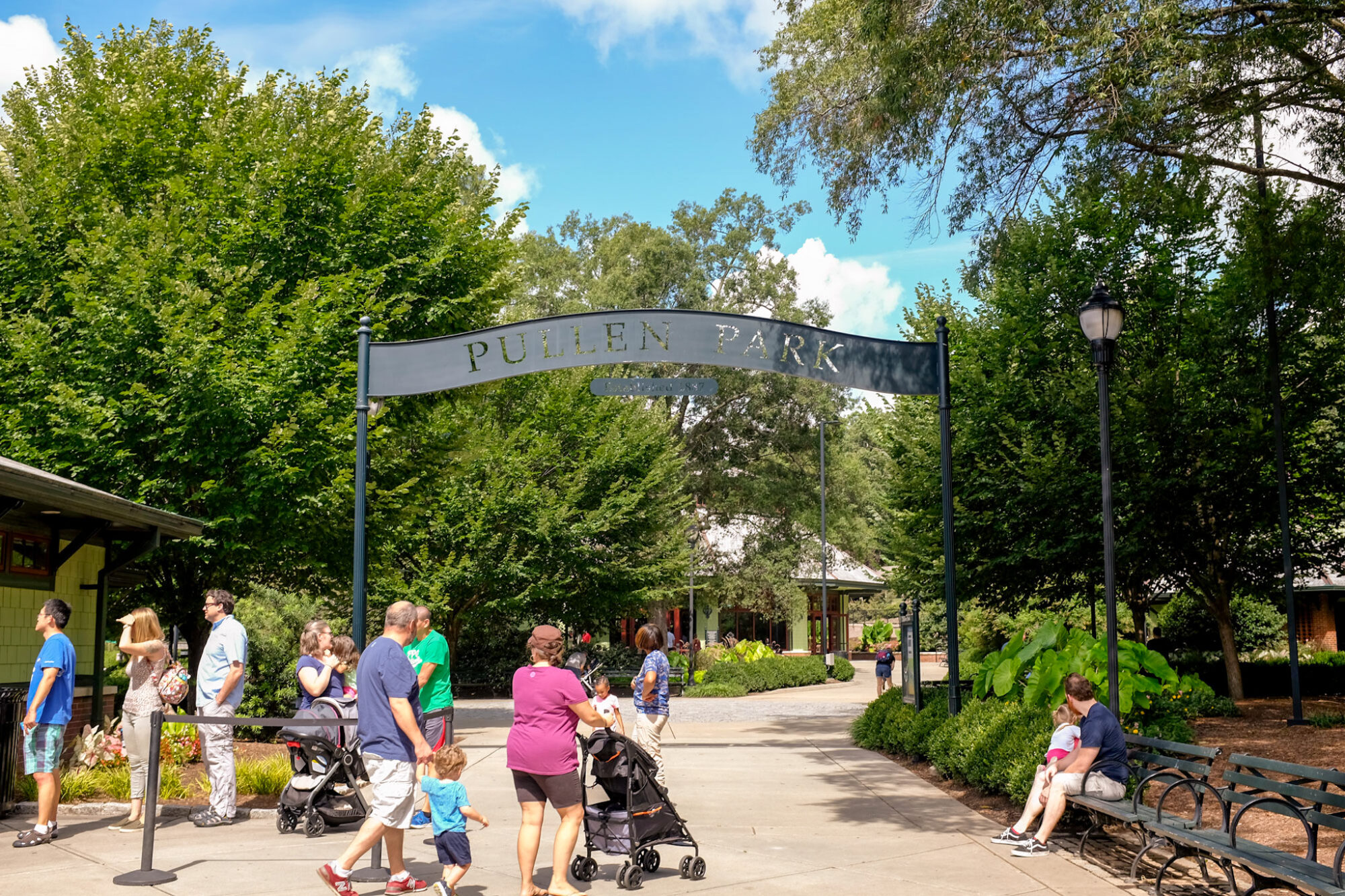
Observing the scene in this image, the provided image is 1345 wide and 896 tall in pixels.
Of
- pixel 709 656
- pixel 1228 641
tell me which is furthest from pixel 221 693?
pixel 709 656

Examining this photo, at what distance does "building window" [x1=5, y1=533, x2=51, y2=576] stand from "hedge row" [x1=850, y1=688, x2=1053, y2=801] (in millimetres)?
9903

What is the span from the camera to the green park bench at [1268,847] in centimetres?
562

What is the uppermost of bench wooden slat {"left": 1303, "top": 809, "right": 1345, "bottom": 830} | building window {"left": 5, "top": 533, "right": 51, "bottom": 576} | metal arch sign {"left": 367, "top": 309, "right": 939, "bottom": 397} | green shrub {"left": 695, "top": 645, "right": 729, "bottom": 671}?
metal arch sign {"left": 367, "top": 309, "right": 939, "bottom": 397}

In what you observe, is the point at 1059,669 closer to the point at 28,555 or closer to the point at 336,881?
the point at 336,881

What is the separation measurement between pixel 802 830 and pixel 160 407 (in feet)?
34.1

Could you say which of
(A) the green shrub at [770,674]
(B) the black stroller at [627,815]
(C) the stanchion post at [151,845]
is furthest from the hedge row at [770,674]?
(C) the stanchion post at [151,845]

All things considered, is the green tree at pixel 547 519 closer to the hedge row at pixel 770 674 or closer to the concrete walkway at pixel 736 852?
the hedge row at pixel 770 674

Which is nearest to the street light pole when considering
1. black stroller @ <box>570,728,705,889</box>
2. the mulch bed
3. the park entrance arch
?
the mulch bed

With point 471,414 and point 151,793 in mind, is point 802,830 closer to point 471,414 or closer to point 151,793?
point 151,793

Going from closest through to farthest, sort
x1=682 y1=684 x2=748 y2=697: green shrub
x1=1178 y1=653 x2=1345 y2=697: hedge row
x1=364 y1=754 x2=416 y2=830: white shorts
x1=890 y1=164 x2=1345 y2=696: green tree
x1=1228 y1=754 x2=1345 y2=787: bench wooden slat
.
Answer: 1. x1=1228 y1=754 x2=1345 y2=787: bench wooden slat
2. x1=364 y1=754 x2=416 y2=830: white shorts
3. x1=890 y1=164 x2=1345 y2=696: green tree
4. x1=1178 y1=653 x2=1345 y2=697: hedge row
5. x1=682 y1=684 x2=748 y2=697: green shrub

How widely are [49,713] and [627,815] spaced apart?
4555 mm

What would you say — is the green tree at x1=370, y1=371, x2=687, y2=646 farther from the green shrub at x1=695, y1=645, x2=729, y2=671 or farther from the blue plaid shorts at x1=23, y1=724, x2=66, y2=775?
the blue plaid shorts at x1=23, y1=724, x2=66, y2=775

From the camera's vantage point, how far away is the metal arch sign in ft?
38.1

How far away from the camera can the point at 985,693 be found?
13.5 meters
